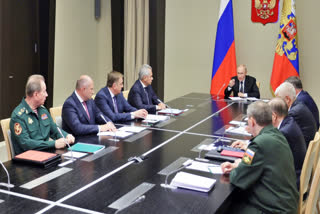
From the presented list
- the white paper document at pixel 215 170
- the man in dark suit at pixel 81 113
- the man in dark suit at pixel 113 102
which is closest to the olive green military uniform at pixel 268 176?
the white paper document at pixel 215 170

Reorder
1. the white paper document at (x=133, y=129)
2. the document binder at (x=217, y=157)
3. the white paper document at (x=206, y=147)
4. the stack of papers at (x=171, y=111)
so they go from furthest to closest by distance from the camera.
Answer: the stack of papers at (x=171, y=111) → the white paper document at (x=133, y=129) → the white paper document at (x=206, y=147) → the document binder at (x=217, y=157)

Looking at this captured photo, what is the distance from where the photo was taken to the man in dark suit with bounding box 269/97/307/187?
3004 millimetres

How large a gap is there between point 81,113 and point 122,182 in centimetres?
153

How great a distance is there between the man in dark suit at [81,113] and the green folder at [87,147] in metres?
0.40

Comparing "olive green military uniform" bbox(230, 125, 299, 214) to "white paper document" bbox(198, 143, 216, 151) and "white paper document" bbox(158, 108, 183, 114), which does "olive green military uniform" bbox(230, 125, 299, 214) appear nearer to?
"white paper document" bbox(198, 143, 216, 151)

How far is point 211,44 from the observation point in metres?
7.29

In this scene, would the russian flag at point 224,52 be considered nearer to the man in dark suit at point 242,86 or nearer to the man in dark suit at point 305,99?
the man in dark suit at point 242,86

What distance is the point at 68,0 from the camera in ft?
24.0

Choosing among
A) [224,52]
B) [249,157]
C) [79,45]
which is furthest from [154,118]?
[79,45]

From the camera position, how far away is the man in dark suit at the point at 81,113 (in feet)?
11.8

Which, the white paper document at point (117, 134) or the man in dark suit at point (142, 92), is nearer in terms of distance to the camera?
the white paper document at point (117, 134)

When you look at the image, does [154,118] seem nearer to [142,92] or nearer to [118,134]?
[118,134]

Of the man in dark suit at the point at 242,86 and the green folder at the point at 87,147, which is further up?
the man in dark suit at the point at 242,86

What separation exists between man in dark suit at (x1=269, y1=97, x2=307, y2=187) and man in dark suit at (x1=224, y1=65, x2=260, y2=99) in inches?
113
